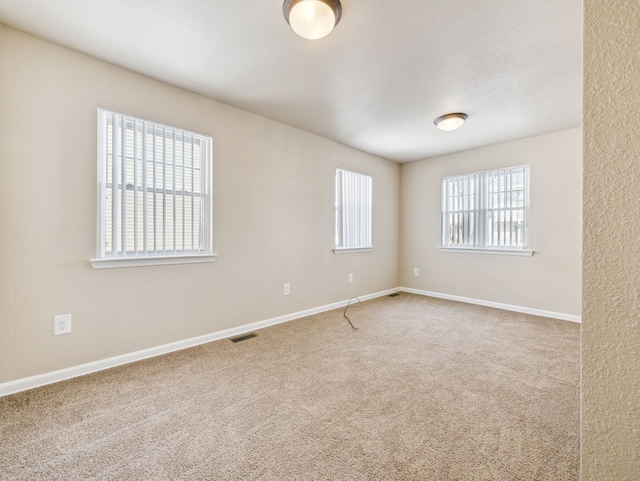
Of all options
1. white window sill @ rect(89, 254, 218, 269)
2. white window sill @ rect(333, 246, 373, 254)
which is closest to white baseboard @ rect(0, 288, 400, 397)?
white window sill @ rect(89, 254, 218, 269)

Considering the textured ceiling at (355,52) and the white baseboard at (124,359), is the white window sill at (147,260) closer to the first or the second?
the white baseboard at (124,359)

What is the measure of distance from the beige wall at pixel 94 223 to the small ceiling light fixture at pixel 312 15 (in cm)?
146

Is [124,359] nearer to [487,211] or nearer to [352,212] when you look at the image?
[352,212]

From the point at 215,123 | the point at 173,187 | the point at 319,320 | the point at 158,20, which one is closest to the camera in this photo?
the point at 158,20

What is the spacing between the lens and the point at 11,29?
186cm

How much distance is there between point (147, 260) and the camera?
2.41m

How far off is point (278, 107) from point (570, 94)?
272 centimetres

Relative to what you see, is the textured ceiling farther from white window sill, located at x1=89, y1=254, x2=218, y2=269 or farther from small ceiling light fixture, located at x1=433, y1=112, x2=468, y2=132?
white window sill, located at x1=89, y1=254, x2=218, y2=269

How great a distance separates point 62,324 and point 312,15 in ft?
8.54

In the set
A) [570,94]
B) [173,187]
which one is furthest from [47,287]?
[570,94]

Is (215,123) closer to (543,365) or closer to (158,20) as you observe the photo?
(158,20)

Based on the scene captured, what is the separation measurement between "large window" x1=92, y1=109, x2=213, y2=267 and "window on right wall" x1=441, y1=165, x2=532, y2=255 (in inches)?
142

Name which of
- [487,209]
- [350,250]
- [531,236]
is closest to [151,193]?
[350,250]

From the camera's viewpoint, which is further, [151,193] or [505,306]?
[505,306]
